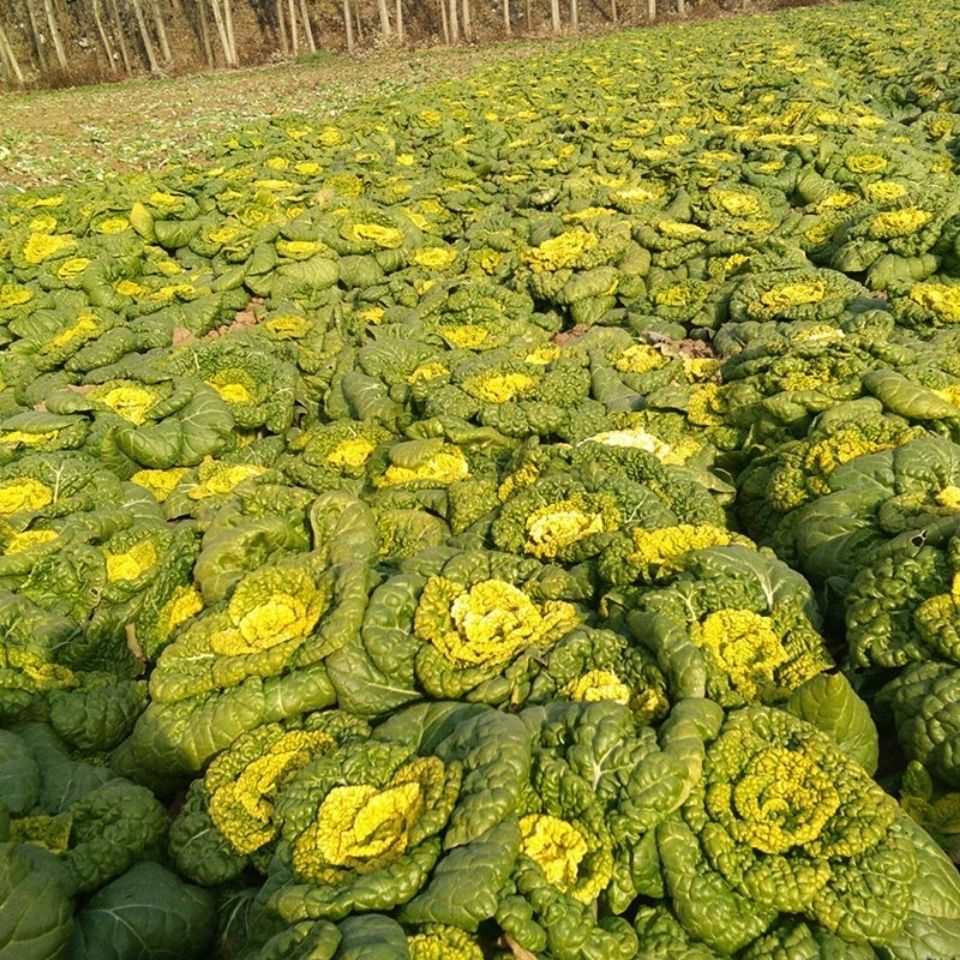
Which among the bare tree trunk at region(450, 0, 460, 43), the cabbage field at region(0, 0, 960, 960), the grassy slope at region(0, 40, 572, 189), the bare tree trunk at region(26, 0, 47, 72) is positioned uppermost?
the bare tree trunk at region(26, 0, 47, 72)

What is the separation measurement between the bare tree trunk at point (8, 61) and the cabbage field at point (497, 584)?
117ft

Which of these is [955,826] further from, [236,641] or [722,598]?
[236,641]

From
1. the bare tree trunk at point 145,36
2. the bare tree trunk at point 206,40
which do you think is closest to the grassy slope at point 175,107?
the bare tree trunk at point 145,36

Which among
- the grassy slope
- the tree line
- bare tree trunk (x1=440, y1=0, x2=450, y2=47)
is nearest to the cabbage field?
the grassy slope

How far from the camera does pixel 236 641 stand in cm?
485

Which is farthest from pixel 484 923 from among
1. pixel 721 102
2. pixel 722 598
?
pixel 721 102

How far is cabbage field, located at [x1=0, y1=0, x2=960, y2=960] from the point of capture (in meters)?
3.30

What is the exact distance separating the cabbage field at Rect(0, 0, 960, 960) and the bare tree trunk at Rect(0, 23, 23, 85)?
3568cm

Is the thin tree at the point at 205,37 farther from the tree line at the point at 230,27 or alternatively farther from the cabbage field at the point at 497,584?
the cabbage field at the point at 497,584

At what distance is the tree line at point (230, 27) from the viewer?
42531 mm

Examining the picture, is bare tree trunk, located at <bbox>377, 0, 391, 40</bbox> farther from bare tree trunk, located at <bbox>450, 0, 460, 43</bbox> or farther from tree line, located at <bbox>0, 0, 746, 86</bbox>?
bare tree trunk, located at <bbox>450, 0, 460, 43</bbox>

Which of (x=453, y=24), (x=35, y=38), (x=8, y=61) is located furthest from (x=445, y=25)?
(x=8, y=61)

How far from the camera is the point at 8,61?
129 ft

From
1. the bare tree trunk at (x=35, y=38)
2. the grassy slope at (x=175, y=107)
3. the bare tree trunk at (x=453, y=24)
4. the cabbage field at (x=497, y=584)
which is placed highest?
the bare tree trunk at (x=35, y=38)
